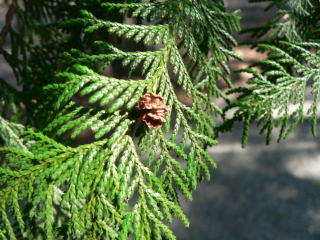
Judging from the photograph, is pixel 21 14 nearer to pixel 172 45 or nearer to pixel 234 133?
pixel 172 45

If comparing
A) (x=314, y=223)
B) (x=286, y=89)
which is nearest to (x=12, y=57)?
(x=286, y=89)

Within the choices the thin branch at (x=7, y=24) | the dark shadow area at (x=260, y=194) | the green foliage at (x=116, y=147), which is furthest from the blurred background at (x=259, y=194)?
the green foliage at (x=116, y=147)

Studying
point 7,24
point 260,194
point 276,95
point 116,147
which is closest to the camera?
point 116,147

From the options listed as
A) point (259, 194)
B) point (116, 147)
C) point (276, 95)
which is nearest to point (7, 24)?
point (116, 147)

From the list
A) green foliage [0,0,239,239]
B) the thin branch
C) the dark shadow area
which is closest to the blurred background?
the dark shadow area

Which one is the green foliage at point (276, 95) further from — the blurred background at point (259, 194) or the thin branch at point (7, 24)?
the blurred background at point (259, 194)

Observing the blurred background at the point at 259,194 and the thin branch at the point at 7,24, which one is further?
the blurred background at the point at 259,194

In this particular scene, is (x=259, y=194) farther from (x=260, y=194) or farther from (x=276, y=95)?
(x=276, y=95)

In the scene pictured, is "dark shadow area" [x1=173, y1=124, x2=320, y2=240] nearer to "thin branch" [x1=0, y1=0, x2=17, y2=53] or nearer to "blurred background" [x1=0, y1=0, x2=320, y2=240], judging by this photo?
"blurred background" [x1=0, y1=0, x2=320, y2=240]
